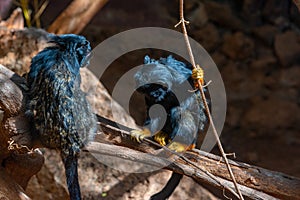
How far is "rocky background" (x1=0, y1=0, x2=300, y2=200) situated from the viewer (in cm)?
455

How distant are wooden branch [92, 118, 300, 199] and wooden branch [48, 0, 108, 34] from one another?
1308 millimetres

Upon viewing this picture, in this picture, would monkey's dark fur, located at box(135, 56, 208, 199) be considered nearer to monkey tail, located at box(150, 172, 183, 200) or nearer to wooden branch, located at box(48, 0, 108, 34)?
monkey tail, located at box(150, 172, 183, 200)

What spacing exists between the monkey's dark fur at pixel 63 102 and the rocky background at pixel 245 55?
2186mm

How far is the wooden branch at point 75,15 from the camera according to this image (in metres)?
3.33

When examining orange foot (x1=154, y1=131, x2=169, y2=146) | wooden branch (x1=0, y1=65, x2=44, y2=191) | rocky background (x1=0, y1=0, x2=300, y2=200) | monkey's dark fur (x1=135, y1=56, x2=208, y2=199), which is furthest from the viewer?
rocky background (x1=0, y1=0, x2=300, y2=200)

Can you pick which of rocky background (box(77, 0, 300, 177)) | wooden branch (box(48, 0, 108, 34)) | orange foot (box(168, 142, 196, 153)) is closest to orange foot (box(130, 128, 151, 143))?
Answer: orange foot (box(168, 142, 196, 153))

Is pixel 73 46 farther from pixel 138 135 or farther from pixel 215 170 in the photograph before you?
pixel 215 170

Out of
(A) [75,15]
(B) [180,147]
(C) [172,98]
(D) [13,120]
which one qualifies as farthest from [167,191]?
(A) [75,15]

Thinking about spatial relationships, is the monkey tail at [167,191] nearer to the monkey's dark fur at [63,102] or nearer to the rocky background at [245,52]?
the monkey's dark fur at [63,102]

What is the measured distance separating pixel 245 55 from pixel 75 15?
79.2 inches

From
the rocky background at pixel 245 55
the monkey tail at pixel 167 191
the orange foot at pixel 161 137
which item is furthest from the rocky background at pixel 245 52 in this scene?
the orange foot at pixel 161 137

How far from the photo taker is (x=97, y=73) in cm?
424

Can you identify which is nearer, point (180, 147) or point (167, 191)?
point (180, 147)

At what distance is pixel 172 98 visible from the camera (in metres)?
2.26
